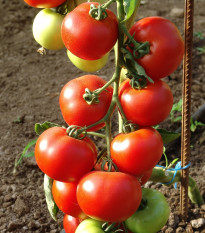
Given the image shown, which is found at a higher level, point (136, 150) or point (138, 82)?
point (138, 82)

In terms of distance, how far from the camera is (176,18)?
298cm

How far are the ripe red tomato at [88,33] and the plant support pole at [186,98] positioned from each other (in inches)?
11.8

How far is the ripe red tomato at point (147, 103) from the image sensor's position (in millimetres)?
937

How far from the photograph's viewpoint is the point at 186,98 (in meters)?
1.30

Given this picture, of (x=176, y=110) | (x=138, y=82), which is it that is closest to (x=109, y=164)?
(x=138, y=82)

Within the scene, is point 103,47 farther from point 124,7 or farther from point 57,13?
point 57,13

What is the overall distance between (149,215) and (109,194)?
0.27m

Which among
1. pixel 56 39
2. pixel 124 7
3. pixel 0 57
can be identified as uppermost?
pixel 124 7

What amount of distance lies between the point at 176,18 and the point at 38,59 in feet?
3.23

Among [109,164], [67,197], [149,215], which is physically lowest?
[149,215]

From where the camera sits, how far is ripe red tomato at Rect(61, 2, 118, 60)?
886 millimetres

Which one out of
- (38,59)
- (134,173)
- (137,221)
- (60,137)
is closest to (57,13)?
(60,137)

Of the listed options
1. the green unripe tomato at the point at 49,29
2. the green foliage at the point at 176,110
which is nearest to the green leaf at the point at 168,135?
the green unripe tomato at the point at 49,29

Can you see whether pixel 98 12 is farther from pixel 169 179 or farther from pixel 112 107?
pixel 169 179
